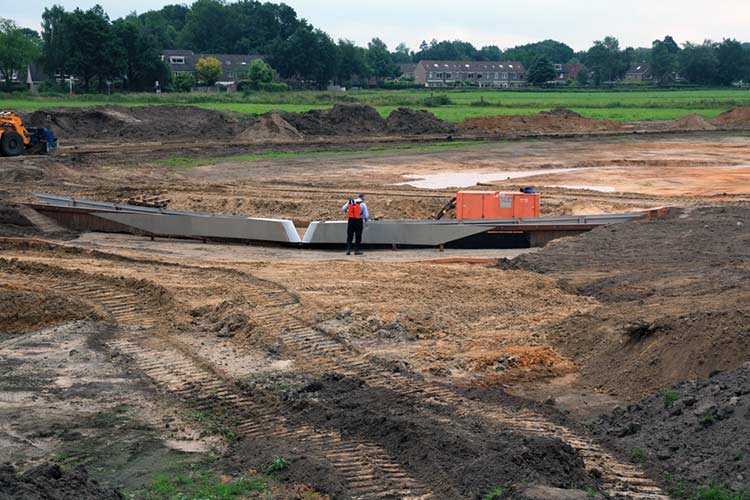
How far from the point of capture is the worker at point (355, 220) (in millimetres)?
19406

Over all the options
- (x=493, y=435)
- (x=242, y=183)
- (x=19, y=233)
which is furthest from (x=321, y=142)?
(x=493, y=435)

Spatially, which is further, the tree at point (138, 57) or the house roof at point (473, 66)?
the house roof at point (473, 66)

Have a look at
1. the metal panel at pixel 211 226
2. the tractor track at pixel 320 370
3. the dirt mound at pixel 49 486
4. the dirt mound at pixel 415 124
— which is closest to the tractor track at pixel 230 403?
the tractor track at pixel 320 370

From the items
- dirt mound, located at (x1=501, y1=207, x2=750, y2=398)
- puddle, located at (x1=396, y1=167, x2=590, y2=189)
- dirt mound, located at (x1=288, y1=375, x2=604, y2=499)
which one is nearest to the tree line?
puddle, located at (x1=396, y1=167, x2=590, y2=189)

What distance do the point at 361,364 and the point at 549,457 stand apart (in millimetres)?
3999

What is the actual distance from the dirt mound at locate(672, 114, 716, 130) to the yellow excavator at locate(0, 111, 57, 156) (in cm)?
3153

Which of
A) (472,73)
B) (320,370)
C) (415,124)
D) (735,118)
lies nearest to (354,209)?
(320,370)

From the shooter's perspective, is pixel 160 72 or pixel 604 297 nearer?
pixel 604 297

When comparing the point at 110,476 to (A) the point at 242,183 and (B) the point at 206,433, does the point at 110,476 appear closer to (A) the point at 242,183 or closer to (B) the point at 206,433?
(B) the point at 206,433

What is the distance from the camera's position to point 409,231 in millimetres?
20406

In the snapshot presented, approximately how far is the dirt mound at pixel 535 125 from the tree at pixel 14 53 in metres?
50.1

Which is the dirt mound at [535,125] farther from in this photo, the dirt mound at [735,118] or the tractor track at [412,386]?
the tractor track at [412,386]

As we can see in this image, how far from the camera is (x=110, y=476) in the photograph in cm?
855

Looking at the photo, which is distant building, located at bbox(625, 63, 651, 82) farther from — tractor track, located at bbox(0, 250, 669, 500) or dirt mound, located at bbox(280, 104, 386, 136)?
tractor track, located at bbox(0, 250, 669, 500)
